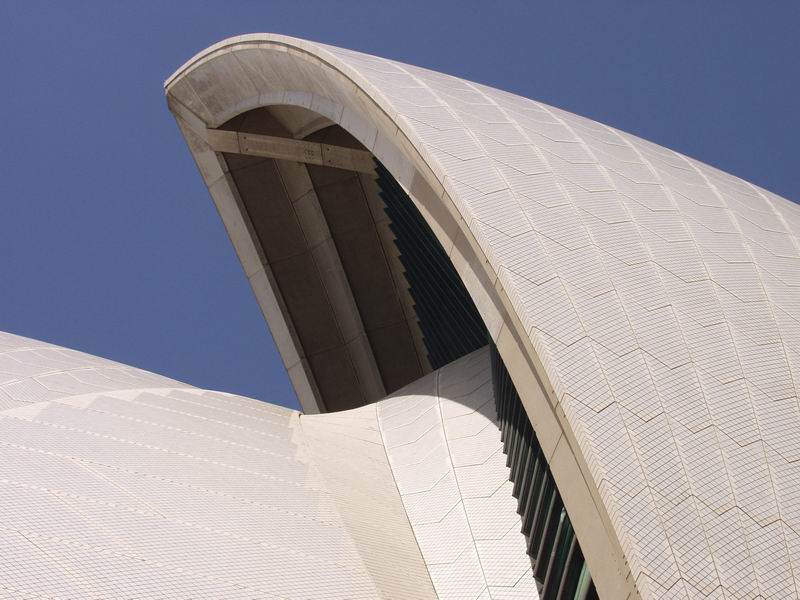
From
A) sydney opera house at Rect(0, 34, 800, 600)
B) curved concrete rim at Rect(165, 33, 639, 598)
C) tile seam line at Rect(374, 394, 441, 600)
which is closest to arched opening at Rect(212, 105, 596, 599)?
sydney opera house at Rect(0, 34, 800, 600)

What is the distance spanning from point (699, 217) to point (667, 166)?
1.95 meters

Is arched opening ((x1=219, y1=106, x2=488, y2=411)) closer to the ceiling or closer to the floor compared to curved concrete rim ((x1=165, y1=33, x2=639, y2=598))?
closer to the floor

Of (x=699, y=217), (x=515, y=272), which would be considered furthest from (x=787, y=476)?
(x=699, y=217)

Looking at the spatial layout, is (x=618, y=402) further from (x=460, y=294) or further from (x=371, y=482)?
(x=460, y=294)

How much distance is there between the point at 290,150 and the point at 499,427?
33.1 feet

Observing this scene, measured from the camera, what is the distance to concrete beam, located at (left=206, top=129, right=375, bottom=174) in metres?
21.5

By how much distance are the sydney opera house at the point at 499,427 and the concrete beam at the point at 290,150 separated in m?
4.09

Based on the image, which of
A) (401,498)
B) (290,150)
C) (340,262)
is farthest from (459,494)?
(340,262)

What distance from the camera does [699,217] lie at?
12945 mm

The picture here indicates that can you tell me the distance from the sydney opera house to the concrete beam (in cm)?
409

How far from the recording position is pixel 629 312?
10984 millimetres

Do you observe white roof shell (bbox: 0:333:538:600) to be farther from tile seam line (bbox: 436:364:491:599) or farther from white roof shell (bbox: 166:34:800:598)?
white roof shell (bbox: 166:34:800:598)

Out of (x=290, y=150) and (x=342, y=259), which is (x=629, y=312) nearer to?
(x=290, y=150)

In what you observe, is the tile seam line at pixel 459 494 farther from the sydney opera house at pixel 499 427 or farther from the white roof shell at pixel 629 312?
the white roof shell at pixel 629 312
